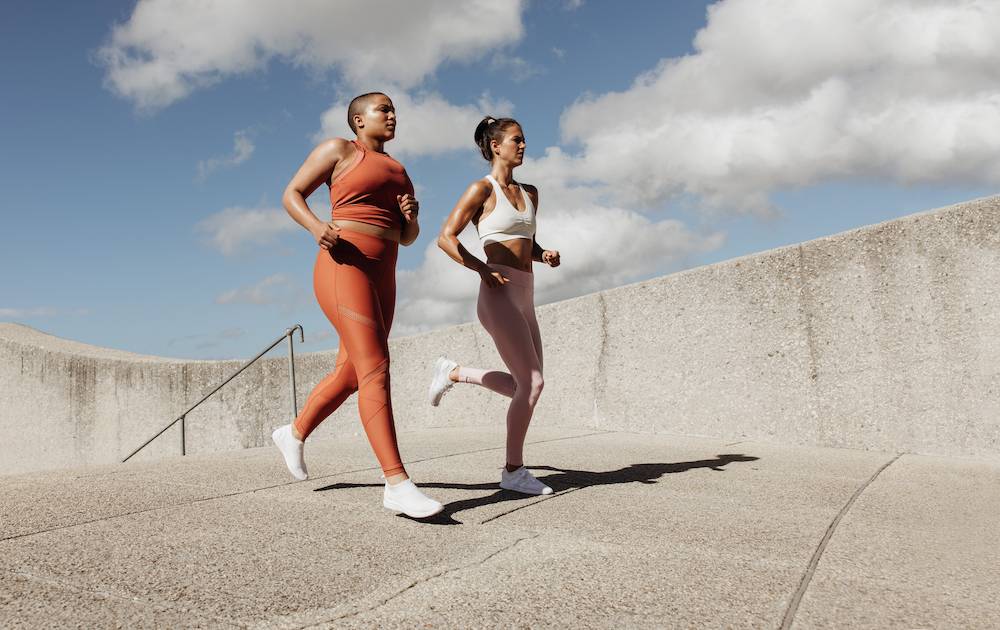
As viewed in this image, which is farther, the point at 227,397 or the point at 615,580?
the point at 227,397

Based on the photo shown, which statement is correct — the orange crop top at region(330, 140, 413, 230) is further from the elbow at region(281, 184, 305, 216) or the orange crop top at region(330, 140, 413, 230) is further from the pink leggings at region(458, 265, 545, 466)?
the pink leggings at region(458, 265, 545, 466)

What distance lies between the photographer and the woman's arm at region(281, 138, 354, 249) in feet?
10.2

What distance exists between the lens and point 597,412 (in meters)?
6.75

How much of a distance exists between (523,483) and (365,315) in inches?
46.5

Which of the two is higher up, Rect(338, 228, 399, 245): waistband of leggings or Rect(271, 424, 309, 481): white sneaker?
Rect(338, 228, 399, 245): waistband of leggings

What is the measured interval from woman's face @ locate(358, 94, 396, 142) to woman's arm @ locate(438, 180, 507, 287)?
0.52m

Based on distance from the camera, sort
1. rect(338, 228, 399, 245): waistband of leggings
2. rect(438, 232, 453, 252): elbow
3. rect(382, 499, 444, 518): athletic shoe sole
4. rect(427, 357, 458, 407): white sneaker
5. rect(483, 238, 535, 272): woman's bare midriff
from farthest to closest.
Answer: rect(427, 357, 458, 407): white sneaker < rect(483, 238, 535, 272): woman's bare midriff < rect(438, 232, 453, 252): elbow < rect(338, 228, 399, 245): waistband of leggings < rect(382, 499, 444, 518): athletic shoe sole

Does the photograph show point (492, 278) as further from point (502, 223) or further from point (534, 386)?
point (534, 386)

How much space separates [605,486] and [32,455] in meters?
11.8

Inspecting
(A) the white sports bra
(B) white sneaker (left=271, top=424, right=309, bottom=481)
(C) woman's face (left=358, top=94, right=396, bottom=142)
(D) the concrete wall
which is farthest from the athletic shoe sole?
(D) the concrete wall

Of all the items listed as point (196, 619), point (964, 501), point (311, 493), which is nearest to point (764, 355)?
point (964, 501)

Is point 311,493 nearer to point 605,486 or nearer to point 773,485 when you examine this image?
point 605,486

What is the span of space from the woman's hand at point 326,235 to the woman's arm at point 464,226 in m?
0.73

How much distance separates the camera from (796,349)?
18.1 ft
